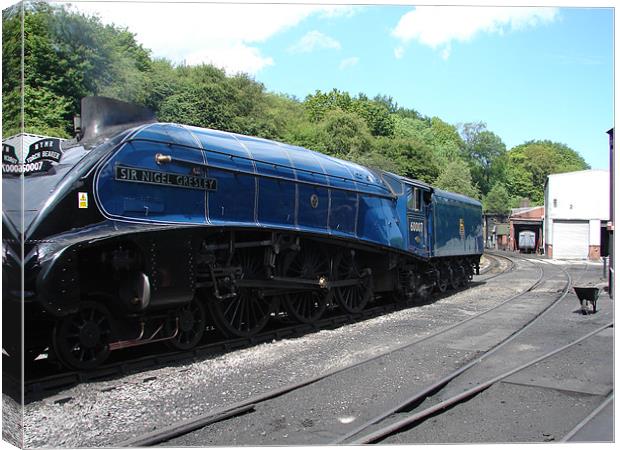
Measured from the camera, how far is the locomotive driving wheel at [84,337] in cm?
582

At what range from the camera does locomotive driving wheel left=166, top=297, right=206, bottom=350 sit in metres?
7.07

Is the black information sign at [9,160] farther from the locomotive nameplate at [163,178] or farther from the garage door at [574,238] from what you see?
the garage door at [574,238]

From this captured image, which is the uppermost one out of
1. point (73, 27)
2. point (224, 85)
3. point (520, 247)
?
point (224, 85)

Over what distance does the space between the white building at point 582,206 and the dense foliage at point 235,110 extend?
45 centimetres

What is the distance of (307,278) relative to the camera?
964 centimetres

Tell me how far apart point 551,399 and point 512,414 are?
0.72 meters

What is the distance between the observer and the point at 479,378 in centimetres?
654

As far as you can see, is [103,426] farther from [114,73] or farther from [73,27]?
[114,73]

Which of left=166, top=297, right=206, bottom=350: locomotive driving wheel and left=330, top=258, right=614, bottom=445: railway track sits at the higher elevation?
left=166, top=297, right=206, bottom=350: locomotive driving wheel

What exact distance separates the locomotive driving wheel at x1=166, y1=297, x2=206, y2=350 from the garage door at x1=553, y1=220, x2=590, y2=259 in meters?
7.13

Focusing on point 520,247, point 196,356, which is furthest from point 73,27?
point 520,247

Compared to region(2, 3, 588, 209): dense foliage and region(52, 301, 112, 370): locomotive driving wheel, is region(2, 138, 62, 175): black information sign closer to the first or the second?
region(2, 3, 588, 209): dense foliage

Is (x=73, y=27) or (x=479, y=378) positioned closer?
(x=73, y=27)

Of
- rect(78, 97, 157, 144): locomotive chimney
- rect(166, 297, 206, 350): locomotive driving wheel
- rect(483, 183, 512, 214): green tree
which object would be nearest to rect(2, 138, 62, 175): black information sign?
rect(78, 97, 157, 144): locomotive chimney
